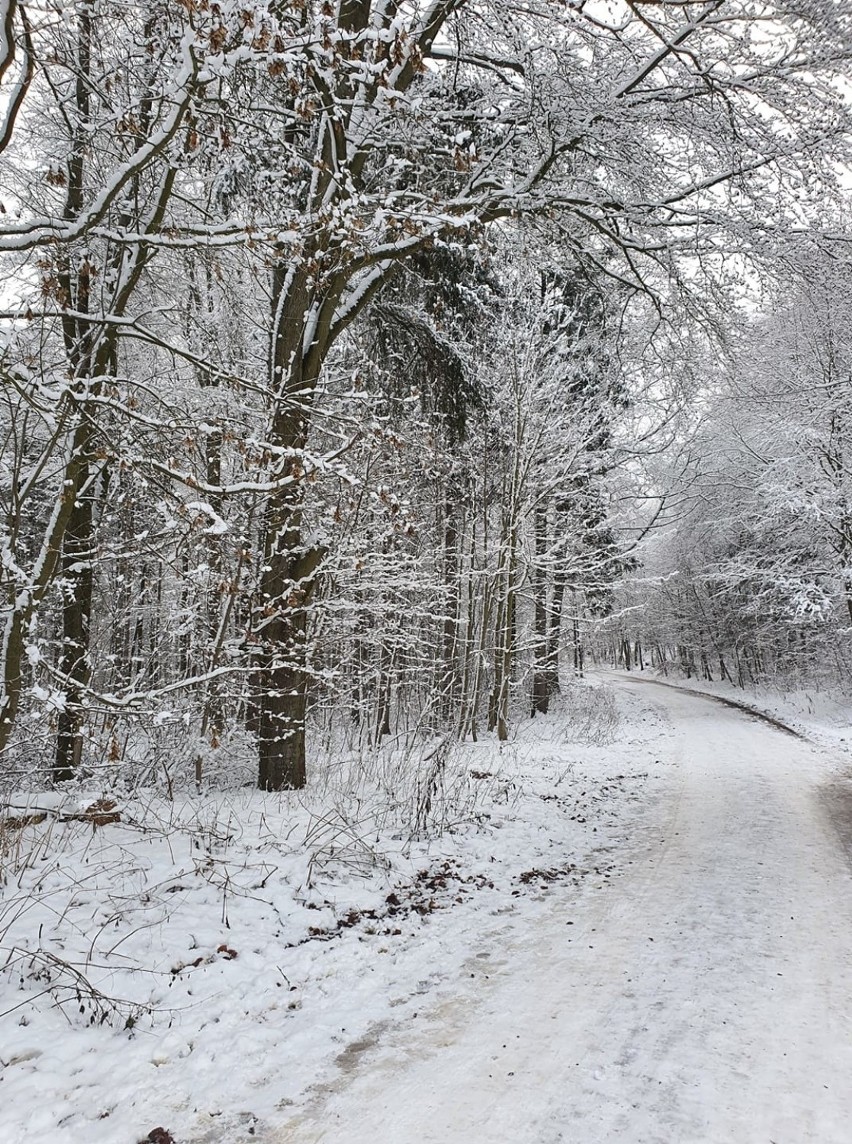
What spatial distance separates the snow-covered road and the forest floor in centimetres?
1

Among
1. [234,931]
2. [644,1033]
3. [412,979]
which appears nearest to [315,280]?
→ [234,931]

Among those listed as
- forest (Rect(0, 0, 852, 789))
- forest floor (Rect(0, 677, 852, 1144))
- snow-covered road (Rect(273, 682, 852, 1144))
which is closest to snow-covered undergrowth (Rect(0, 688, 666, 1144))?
forest floor (Rect(0, 677, 852, 1144))

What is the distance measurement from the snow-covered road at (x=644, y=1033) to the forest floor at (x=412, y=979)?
1cm

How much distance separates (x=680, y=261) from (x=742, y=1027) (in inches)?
294

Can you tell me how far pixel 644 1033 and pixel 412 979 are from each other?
1.23m

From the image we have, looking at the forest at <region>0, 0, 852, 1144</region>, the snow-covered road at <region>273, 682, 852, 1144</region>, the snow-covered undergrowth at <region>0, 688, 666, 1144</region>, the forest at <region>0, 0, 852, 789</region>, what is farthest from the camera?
the forest at <region>0, 0, 852, 789</region>

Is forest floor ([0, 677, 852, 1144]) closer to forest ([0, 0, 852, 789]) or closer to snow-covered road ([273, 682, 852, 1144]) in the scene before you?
snow-covered road ([273, 682, 852, 1144])

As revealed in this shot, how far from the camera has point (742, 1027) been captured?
306 centimetres

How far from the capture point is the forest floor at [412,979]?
96.5 inches

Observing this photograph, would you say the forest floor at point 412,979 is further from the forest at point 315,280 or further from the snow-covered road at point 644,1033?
the forest at point 315,280

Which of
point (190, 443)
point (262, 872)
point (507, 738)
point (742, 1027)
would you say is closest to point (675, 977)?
point (742, 1027)

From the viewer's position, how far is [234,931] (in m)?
3.80

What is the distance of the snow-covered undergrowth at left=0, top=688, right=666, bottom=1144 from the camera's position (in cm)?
257

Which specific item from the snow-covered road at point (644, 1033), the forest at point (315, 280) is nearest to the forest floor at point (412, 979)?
the snow-covered road at point (644, 1033)
